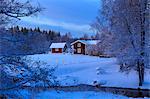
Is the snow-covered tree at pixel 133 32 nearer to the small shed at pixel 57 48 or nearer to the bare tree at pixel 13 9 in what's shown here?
the bare tree at pixel 13 9

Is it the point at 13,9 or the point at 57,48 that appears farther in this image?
the point at 57,48

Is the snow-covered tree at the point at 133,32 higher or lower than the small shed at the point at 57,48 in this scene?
higher

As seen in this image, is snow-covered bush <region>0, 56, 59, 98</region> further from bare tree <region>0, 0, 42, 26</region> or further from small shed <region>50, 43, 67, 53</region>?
small shed <region>50, 43, 67, 53</region>

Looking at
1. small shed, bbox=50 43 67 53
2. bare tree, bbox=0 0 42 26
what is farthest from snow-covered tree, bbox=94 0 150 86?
small shed, bbox=50 43 67 53

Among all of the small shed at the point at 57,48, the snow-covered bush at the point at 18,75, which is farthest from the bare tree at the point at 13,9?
the small shed at the point at 57,48

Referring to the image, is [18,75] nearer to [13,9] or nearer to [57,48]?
[13,9]

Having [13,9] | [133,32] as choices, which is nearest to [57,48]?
[133,32]

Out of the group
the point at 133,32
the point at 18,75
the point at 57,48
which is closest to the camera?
the point at 18,75

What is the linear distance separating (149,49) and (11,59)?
737 inches

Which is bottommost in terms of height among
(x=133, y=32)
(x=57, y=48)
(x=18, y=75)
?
(x=57, y=48)

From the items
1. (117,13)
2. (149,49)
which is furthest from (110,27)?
(149,49)

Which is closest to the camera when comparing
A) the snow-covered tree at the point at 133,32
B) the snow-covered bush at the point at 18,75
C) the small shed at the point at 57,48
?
the snow-covered bush at the point at 18,75

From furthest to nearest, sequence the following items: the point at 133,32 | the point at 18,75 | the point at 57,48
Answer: the point at 57,48, the point at 133,32, the point at 18,75

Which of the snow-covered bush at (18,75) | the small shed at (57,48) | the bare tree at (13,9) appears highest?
the bare tree at (13,9)
